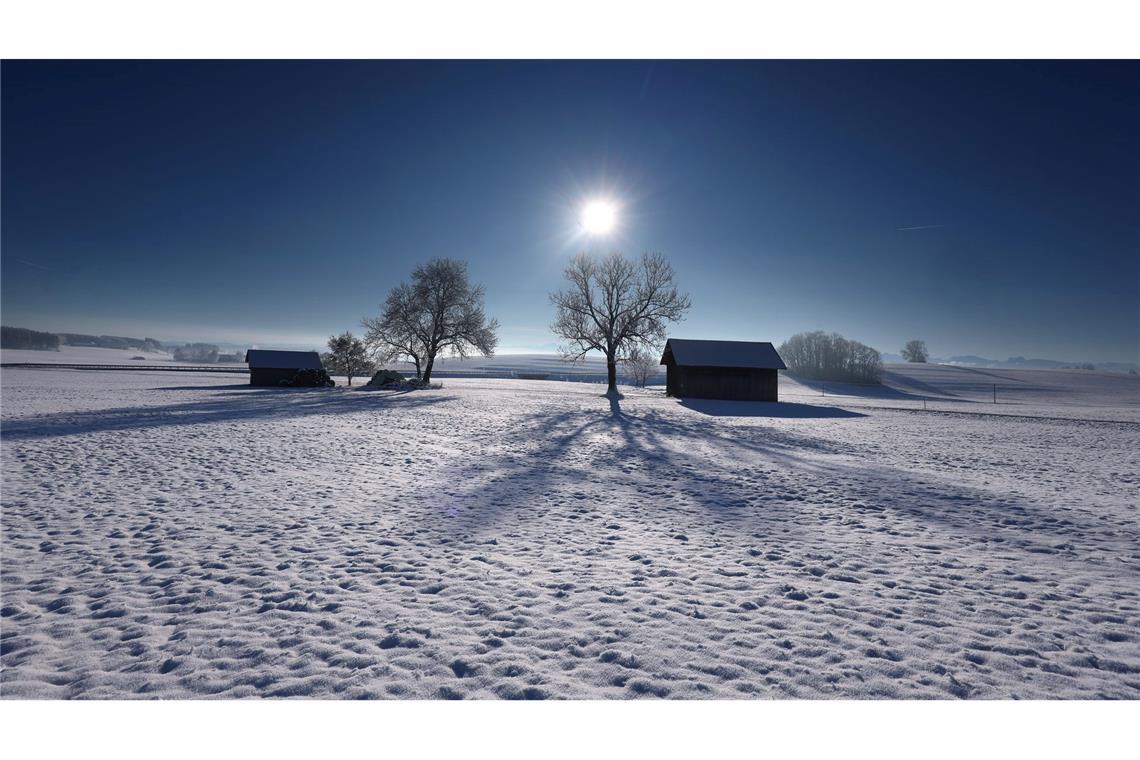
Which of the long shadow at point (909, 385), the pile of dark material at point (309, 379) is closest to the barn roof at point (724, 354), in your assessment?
the pile of dark material at point (309, 379)

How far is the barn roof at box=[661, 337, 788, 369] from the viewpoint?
38.4 metres

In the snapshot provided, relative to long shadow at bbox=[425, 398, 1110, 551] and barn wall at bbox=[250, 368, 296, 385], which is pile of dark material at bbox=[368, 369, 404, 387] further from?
long shadow at bbox=[425, 398, 1110, 551]

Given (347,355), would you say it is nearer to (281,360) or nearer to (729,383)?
(281,360)

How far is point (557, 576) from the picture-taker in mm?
5633

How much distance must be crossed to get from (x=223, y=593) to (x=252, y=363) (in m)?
56.1

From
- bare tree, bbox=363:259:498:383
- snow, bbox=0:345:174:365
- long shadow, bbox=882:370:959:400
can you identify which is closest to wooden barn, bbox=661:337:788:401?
bare tree, bbox=363:259:498:383

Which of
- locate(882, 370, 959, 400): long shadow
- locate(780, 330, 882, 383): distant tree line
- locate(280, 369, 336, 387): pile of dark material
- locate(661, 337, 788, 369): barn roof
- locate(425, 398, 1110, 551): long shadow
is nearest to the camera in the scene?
locate(425, 398, 1110, 551): long shadow

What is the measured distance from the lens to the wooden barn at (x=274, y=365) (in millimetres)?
50531

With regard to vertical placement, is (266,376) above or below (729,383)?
below

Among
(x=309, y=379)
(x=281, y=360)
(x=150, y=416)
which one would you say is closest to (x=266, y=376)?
(x=281, y=360)

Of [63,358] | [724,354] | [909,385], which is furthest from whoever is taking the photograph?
[63,358]

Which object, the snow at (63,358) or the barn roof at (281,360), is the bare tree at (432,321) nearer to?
→ the barn roof at (281,360)

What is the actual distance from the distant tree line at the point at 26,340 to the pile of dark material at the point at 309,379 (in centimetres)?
17305

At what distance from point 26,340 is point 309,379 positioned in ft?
606
